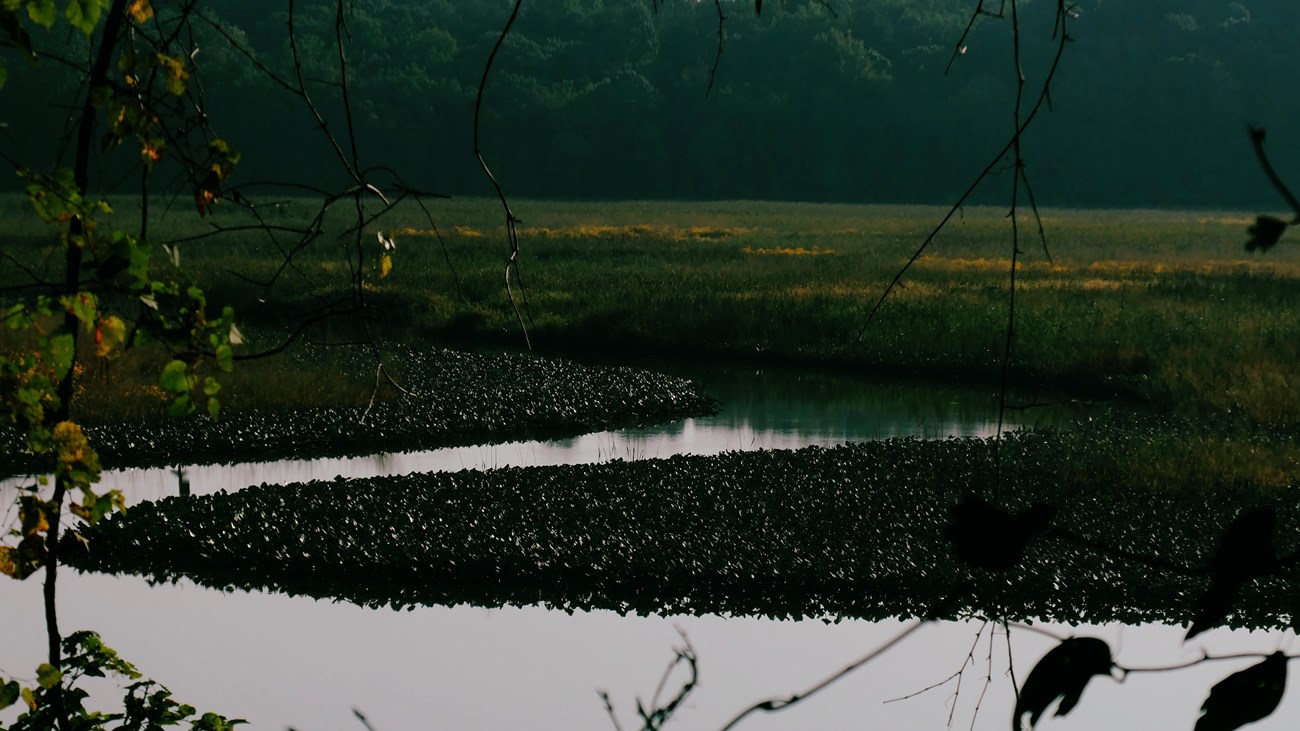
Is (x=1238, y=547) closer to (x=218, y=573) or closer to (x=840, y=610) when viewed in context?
(x=840, y=610)

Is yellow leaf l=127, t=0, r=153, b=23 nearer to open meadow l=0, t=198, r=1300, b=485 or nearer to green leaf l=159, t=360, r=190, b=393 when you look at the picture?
green leaf l=159, t=360, r=190, b=393

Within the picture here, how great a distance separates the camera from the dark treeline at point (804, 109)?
65.1 m

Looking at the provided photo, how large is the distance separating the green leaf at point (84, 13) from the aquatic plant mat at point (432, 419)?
11.4 meters

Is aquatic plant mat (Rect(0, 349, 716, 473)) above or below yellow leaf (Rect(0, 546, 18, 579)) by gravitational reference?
below

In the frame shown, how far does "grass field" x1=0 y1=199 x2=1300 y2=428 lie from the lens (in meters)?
19.2

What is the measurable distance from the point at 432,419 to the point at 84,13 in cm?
1374

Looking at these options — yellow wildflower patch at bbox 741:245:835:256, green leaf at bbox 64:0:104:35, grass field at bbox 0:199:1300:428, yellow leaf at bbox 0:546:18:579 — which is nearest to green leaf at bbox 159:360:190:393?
yellow leaf at bbox 0:546:18:579

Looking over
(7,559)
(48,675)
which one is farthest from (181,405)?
(48,675)

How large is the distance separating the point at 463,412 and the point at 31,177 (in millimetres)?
13931

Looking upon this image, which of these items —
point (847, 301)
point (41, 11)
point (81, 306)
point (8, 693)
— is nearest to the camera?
point (41, 11)

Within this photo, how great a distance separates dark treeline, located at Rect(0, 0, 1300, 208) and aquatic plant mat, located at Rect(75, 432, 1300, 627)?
52.8m

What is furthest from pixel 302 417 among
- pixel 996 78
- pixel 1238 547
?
pixel 996 78

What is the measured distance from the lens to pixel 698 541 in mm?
10555

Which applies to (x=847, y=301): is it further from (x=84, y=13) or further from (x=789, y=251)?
(x=84, y=13)
